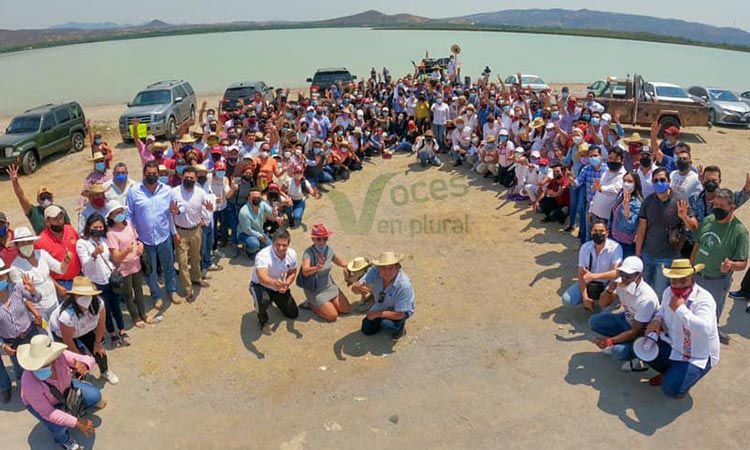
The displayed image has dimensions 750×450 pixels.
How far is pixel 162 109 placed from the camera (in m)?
18.8

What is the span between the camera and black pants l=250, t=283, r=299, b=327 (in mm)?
7172

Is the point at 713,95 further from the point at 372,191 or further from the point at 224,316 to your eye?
the point at 224,316

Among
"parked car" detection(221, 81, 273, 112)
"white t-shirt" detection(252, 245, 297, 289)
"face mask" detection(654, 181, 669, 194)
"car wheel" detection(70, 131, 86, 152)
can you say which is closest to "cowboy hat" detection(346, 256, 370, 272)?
"white t-shirt" detection(252, 245, 297, 289)

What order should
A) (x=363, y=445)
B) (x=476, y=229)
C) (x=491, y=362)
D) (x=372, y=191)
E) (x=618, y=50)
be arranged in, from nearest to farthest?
(x=363, y=445) → (x=491, y=362) → (x=476, y=229) → (x=372, y=191) → (x=618, y=50)

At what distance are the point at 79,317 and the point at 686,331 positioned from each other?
6.15m

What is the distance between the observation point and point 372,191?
43.7 feet

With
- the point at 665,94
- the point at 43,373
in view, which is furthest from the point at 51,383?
the point at 665,94

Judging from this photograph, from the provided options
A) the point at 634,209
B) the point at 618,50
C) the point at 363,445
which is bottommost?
the point at 363,445

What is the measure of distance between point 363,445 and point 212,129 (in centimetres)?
1073

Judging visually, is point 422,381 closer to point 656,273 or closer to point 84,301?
point 656,273

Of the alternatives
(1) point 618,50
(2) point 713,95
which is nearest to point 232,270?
(2) point 713,95

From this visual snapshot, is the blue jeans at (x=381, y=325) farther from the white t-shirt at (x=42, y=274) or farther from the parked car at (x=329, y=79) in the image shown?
the parked car at (x=329, y=79)

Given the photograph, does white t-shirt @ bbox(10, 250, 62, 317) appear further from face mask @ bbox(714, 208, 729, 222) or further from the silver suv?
the silver suv

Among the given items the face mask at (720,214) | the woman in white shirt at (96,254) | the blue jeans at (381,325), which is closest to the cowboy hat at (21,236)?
the woman in white shirt at (96,254)
